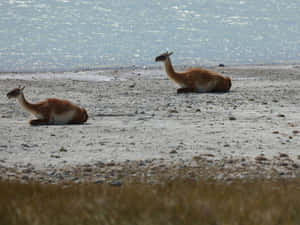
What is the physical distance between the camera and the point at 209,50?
41.2m

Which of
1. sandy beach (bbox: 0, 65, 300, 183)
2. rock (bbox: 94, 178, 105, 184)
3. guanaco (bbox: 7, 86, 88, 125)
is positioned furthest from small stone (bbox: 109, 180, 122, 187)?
guanaco (bbox: 7, 86, 88, 125)

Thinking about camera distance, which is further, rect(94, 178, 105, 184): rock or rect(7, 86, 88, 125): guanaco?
rect(7, 86, 88, 125): guanaco

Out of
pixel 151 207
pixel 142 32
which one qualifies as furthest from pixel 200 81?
pixel 142 32

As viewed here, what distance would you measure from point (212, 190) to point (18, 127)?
5.94 m

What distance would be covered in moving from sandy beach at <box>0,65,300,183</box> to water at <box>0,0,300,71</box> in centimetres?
1391

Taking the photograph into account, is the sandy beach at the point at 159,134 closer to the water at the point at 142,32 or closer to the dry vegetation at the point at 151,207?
the dry vegetation at the point at 151,207

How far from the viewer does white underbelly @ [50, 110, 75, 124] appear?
454 inches

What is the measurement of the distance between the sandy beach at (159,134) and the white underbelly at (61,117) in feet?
0.82

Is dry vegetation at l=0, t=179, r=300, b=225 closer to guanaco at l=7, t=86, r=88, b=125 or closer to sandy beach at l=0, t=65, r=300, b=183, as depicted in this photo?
sandy beach at l=0, t=65, r=300, b=183

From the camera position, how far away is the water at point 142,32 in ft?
116

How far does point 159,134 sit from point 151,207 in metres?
5.53

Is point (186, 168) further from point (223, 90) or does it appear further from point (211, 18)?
point (211, 18)

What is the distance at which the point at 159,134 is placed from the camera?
10469mm

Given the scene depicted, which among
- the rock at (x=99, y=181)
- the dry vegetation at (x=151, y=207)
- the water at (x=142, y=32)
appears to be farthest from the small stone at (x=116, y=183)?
the water at (x=142, y=32)
